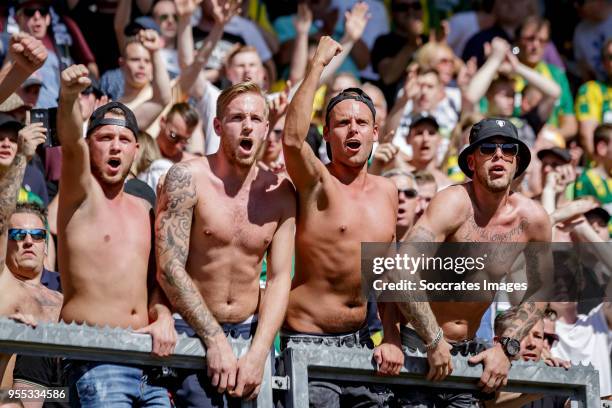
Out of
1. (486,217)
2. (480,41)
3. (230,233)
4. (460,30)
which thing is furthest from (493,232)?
(460,30)

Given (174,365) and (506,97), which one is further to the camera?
(506,97)

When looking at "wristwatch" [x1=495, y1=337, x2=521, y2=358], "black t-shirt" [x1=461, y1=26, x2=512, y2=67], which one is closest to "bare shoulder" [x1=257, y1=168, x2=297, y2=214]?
"wristwatch" [x1=495, y1=337, x2=521, y2=358]

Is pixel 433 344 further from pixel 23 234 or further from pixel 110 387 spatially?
pixel 23 234

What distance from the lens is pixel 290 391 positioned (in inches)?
274

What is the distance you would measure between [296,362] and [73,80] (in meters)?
1.85

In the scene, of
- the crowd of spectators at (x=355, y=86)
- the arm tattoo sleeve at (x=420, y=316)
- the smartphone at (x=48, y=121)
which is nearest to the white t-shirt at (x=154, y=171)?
the crowd of spectators at (x=355, y=86)

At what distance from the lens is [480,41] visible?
14.1 metres

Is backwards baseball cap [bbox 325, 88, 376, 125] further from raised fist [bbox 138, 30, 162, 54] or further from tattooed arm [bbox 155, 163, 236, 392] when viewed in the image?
raised fist [bbox 138, 30, 162, 54]

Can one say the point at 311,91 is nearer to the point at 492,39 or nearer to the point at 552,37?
the point at 492,39

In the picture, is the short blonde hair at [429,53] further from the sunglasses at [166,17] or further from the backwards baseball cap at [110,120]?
the backwards baseball cap at [110,120]

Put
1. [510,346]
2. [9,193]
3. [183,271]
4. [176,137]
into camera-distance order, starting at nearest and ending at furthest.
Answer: [183,271]
[9,193]
[510,346]
[176,137]

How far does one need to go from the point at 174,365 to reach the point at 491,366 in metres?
1.79

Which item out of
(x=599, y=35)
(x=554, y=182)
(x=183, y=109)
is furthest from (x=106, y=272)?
(x=599, y=35)

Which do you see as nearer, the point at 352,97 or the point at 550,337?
the point at 352,97
